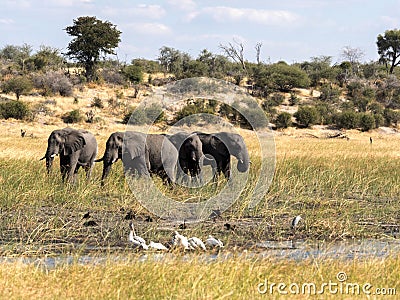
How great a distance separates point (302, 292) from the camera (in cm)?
608

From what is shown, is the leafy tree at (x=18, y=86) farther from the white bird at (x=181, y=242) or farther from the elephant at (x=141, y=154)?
the white bird at (x=181, y=242)

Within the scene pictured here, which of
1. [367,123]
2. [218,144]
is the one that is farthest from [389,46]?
[218,144]

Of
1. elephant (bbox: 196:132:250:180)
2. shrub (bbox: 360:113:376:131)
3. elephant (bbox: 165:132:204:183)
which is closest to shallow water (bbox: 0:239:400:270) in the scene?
elephant (bbox: 165:132:204:183)

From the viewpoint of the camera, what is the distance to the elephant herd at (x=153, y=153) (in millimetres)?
13289

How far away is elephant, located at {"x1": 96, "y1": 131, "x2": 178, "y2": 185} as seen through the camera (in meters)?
13.5

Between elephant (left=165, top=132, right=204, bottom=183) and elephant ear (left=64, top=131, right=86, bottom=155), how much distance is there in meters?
1.94

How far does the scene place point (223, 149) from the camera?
48.5 feet

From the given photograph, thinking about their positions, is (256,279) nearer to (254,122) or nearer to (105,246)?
(105,246)

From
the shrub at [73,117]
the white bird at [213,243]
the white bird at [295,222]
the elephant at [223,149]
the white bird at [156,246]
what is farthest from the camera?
the shrub at [73,117]

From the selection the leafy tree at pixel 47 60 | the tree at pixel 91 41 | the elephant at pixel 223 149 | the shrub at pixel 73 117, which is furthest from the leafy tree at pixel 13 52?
the elephant at pixel 223 149

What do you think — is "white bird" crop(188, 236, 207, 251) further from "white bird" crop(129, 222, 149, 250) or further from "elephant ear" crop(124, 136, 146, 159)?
"elephant ear" crop(124, 136, 146, 159)

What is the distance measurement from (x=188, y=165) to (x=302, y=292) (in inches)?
329

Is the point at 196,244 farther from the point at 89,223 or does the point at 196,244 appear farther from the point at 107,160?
the point at 107,160

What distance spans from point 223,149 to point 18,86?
2426cm
